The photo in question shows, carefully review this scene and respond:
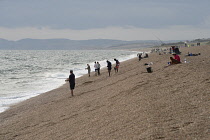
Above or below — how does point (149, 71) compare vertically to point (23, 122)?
above

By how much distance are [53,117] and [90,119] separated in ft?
7.53

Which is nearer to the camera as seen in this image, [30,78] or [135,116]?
[135,116]

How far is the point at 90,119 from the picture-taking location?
847 centimetres

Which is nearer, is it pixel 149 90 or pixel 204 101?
pixel 204 101

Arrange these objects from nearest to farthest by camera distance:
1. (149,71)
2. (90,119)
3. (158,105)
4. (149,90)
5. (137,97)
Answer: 1. (158,105)
2. (90,119)
3. (137,97)
4. (149,90)
5. (149,71)

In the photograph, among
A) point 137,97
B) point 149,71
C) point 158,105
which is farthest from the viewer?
point 149,71

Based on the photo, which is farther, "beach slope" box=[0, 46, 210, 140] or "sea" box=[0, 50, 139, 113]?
"sea" box=[0, 50, 139, 113]

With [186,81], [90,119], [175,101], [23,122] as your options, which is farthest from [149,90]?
[23,122]

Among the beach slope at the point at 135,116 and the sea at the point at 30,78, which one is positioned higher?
the beach slope at the point at 135,116

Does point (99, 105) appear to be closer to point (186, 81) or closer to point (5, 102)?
point (186, 81)

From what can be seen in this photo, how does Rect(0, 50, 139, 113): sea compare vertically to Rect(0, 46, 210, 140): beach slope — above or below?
below

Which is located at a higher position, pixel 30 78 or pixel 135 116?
pixel 135 116

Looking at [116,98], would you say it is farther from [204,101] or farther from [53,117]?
[204,101]

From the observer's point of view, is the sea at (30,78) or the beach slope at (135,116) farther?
the sea at (30,78)
